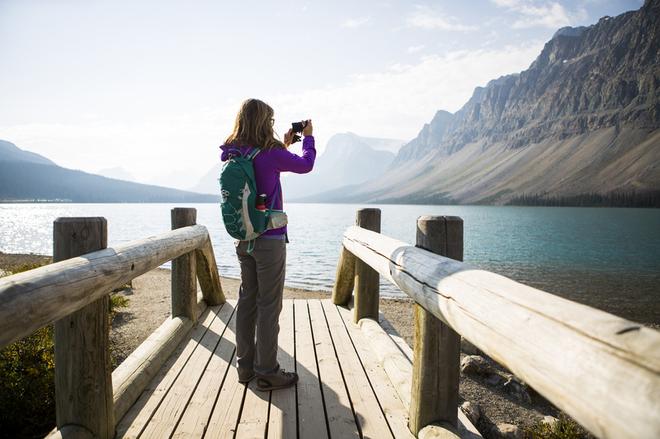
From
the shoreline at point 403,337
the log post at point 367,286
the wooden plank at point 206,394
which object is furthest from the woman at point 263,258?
the shoreline at point 403,337

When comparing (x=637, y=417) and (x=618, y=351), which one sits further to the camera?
Result: (x=618, y=351)

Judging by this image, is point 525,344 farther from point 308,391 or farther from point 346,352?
point 346,352

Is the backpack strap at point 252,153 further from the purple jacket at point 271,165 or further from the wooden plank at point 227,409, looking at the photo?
the wooden plank at point 227,409

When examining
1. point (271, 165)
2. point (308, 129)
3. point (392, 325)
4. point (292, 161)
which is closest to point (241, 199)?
point (271, 165)

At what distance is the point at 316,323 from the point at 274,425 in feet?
8.16

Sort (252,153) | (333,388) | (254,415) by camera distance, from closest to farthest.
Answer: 1. (254,415)
2. (252,153)
3. (333,388)

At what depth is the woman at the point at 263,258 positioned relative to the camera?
3.10 meters

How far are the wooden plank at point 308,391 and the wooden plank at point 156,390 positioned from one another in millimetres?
1081

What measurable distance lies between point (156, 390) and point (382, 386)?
186 cm

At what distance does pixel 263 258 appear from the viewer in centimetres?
319

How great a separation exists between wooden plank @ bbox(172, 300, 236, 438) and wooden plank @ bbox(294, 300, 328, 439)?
65 cm

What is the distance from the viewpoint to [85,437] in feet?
7.83

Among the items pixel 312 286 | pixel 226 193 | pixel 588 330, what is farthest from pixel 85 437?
pixel 312 286

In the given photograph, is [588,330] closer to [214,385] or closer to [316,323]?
[214,385]
